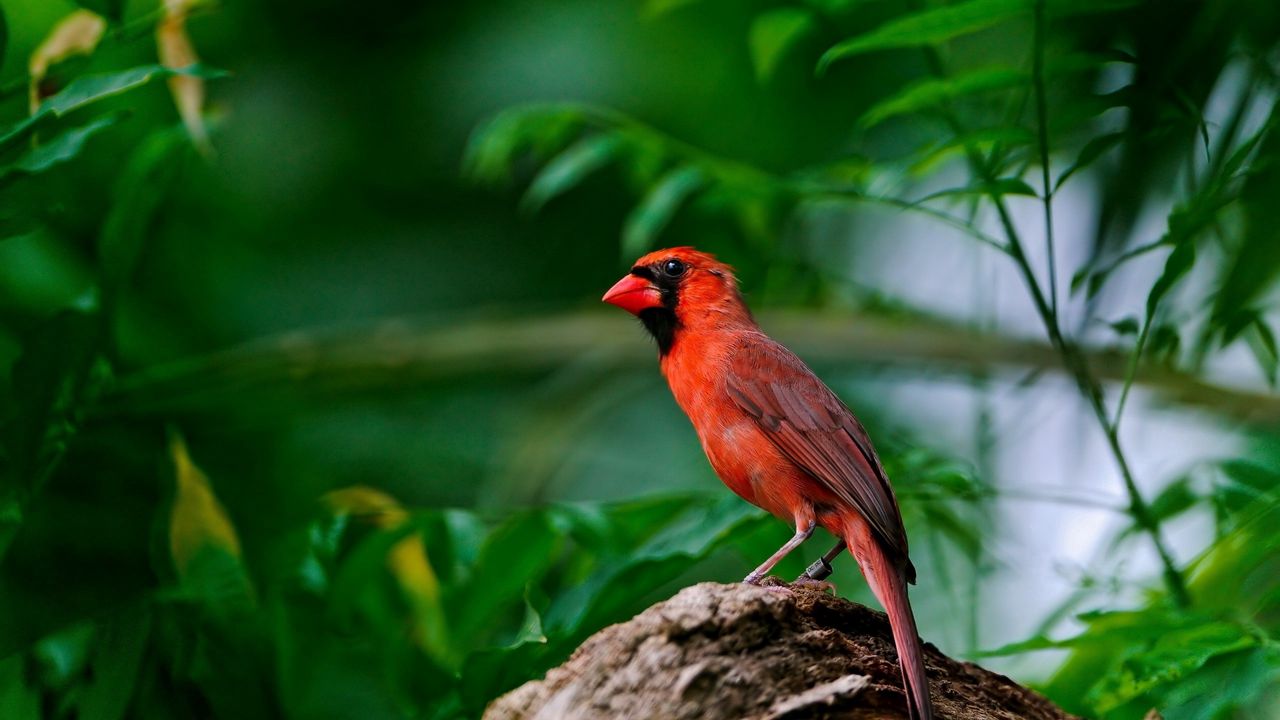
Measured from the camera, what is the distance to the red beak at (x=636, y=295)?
3740 millimetres

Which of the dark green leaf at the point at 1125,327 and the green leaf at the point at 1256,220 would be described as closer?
the green leaf at the point at 1256,220

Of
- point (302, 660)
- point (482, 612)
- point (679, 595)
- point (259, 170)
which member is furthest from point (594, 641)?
point (259, 170)

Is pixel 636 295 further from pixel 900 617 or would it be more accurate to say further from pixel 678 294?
pixel 900 617

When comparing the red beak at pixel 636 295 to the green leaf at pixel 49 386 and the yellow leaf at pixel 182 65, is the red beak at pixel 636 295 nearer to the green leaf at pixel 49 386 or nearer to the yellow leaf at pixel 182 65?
the yellow leaf at pixel 182 65

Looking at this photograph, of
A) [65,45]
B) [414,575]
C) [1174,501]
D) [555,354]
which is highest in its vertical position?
[65,45]

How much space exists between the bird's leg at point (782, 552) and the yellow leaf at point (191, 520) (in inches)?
53.7

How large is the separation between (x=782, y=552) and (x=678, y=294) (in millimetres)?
1104

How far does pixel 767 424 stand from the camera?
3.14 m

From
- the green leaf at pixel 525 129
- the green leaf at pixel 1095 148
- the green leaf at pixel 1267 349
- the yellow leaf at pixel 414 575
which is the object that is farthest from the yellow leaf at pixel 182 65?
the green leaf at pixel 1267 349

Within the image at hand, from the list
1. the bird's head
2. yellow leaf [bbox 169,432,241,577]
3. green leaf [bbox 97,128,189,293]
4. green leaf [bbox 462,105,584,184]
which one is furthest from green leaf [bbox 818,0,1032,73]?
yellow leaf [bbox 169,432,241,577]

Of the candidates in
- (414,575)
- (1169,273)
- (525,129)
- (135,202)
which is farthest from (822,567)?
(135,202)

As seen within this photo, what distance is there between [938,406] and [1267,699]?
11.2 feet

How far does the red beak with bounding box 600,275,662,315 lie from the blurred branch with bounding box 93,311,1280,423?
3.13 feet

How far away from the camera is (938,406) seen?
21.2 feet
